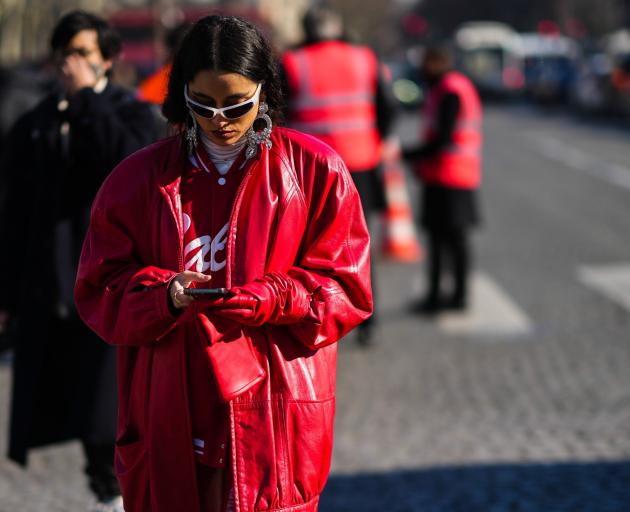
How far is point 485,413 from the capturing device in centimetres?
628

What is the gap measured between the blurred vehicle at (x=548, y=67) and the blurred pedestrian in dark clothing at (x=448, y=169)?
3179 cm

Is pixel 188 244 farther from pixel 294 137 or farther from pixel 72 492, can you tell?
pixel 72 492

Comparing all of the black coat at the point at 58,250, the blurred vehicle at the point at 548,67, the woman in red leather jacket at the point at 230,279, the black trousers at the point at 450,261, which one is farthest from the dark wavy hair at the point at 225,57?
the blurred vehicle at the point at 548,67

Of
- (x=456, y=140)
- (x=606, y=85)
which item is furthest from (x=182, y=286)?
(x=606, y=85)

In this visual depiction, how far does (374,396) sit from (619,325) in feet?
7.52

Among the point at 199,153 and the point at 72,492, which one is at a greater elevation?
the point at 199,153

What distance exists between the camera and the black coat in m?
4.25

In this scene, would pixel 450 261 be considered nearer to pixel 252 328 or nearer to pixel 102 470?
pixel 102 470

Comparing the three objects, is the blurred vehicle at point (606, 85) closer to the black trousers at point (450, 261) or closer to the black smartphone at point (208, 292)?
the black trousers at point (450, 261)

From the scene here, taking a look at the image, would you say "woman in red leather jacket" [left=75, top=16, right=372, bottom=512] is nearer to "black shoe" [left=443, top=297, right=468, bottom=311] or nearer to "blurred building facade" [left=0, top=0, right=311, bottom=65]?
"black shoe" [left=443, top=297, right=468, bottom=311]

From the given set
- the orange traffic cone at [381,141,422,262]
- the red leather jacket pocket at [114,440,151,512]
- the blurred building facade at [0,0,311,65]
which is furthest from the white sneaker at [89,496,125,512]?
the blurred building facade at [0,0,311,65]

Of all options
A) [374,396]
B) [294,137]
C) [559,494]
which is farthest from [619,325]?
[294,137]

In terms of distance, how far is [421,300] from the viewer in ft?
31.1

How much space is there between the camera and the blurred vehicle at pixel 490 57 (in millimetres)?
49688
